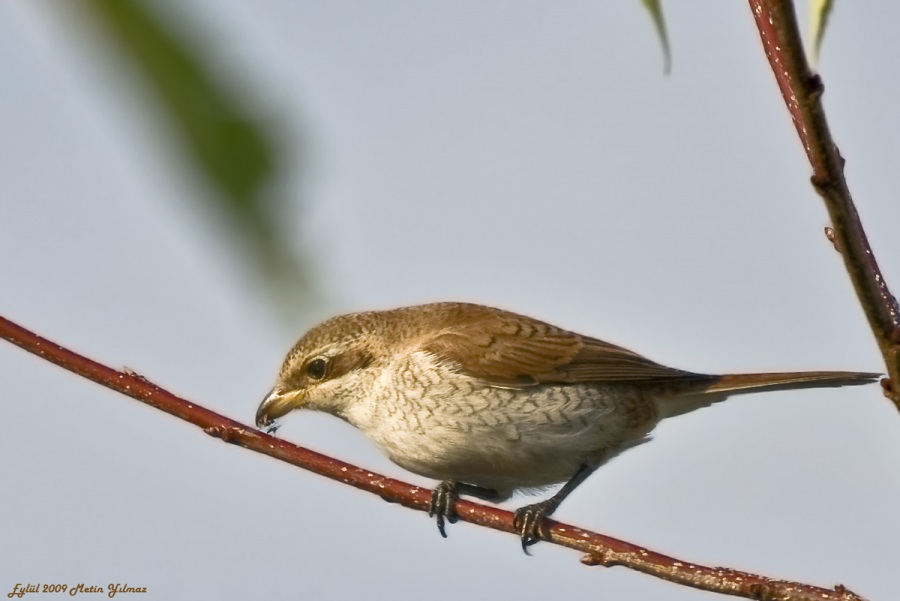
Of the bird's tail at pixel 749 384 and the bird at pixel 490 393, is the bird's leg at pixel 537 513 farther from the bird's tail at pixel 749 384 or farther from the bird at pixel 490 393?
the bird's tail at pixel 749 384

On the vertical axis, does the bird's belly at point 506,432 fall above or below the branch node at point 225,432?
above

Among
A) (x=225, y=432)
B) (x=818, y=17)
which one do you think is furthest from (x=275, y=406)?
(x=818, y=17)

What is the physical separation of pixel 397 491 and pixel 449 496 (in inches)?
34.5

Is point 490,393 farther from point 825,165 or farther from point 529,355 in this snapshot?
point 825,165

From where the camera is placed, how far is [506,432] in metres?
5.15

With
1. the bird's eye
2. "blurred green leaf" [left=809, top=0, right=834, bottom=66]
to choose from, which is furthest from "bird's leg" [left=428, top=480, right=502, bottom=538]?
"blurred green leaf" [left=809, top=0, right=834, bottom=66]

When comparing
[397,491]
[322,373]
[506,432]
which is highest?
[322,373]

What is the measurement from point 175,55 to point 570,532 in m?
3.62

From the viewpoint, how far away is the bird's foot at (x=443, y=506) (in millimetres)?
4611

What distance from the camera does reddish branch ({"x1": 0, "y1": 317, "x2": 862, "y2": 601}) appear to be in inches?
123

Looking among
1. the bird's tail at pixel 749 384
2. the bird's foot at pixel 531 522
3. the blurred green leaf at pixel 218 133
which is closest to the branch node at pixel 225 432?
the bird's foot at pixel 531 522

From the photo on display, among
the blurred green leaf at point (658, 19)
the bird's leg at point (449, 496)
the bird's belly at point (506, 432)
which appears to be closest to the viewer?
the blurred green leaf at point (658, 19)

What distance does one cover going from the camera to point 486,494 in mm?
5613

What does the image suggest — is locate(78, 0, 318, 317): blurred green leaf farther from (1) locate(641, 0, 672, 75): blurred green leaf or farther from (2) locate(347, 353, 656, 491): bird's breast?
(2) locate(347, 353, 656, 491): bird's breast
